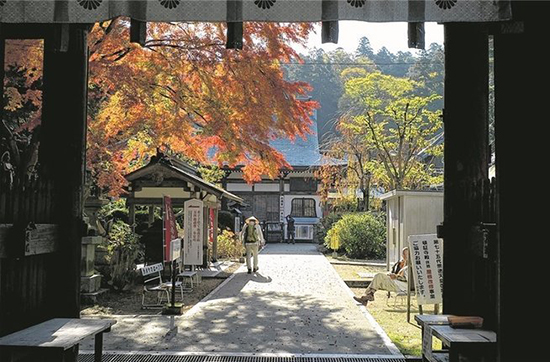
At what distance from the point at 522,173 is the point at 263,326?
5031mm

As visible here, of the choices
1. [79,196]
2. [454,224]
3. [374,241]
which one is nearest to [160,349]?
[79,196]

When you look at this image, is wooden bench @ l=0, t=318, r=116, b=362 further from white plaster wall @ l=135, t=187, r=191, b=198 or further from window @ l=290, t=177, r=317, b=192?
window @ l=290, t=177, r=317, b=192

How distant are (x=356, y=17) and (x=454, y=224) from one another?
2364mm

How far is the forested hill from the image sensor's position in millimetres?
46006

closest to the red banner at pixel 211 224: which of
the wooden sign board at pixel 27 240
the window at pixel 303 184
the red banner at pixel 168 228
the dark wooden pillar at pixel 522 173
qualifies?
the red banner at pixel 168 228

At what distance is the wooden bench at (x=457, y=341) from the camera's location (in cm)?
372

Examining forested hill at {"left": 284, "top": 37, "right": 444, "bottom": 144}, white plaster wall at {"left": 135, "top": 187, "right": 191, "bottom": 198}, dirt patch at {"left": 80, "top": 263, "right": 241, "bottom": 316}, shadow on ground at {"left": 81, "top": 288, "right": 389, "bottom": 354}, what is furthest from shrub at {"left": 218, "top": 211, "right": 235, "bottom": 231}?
forested hill at {"left": 284, "top": 37, "right": 444, "bottom": 144}

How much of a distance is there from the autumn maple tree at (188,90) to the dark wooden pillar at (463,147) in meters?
4.74

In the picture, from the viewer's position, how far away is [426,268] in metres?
7.57

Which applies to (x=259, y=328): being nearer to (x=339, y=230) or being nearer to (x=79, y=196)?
(x=79, y=196)

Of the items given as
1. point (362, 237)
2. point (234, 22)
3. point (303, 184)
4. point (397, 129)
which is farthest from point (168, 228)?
point (303, 184)

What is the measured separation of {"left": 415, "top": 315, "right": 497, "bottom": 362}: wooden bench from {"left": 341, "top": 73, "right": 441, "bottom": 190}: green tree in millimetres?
15011

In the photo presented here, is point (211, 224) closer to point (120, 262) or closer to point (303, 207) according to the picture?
point (120, 262)

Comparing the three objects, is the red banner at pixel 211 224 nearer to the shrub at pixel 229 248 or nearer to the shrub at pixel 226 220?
the shrub at pixel 229 248
